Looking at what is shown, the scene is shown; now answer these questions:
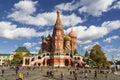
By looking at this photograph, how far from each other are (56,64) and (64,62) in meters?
5.08

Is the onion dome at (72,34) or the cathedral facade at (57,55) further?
the onion dome at (72,34)

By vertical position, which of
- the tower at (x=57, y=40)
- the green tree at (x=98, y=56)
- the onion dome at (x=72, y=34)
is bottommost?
the green tree at (x=98, y=56)

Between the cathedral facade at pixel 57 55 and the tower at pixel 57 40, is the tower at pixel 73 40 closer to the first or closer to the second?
the cathedral facade at pixel 57 55

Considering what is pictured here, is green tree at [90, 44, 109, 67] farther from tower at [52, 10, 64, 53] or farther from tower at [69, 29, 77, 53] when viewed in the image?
tower at [69, 29, 77, 53]

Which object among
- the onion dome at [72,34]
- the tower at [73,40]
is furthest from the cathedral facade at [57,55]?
the onion dome at [72,34]

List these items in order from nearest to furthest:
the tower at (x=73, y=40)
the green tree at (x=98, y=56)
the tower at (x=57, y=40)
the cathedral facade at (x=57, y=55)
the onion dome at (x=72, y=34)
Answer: the green tree at (x=98, y=56), the cathedral facade at (x=57, y=55), the tower at (x=57, y=40), the tower at (x=73, y=40), the onion dome at (x=72, y=34)

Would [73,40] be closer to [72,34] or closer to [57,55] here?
[72,34]

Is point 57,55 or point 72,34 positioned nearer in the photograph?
point 57,55

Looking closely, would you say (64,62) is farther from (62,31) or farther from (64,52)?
(62,31)

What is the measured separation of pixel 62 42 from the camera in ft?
448

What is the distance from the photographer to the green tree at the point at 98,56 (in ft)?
324

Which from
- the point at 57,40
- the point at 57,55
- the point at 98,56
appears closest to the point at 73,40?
the point at 57,40

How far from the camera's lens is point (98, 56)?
99062mm

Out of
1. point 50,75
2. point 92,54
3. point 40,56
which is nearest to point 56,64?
point 40,56
